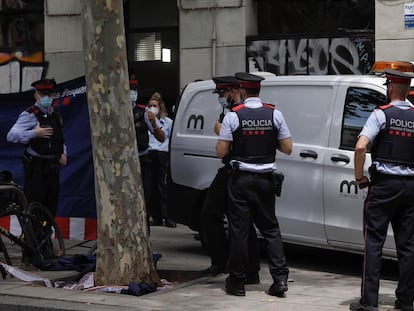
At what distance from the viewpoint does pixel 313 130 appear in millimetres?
9023

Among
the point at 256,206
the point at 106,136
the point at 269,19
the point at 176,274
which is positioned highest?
the point at 269,19

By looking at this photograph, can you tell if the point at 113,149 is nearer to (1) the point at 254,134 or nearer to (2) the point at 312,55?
(1) the point at 254,134

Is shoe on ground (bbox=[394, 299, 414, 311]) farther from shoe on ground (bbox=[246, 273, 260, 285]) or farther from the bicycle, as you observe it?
the bicycle

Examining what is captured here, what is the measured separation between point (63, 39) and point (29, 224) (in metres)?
7.88

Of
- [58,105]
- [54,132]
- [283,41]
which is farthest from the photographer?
[283,41]

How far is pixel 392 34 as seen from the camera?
45.6ft

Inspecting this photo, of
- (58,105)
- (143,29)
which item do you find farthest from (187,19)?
(58,105)

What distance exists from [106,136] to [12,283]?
1.63 m

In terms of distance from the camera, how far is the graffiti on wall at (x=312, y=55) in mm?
14289

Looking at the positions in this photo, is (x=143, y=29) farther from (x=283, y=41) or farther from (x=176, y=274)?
(x=176, y=274)

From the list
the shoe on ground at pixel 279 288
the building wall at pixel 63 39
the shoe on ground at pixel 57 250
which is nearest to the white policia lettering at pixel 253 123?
the shoe on ground at pixel 279 288

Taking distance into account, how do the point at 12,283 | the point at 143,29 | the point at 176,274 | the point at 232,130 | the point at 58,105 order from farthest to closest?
the point at 143,29
the point at 58,105
the point at 176,274
the point at 12,283
the point at 232,130

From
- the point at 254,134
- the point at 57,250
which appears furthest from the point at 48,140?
the point at 254,134

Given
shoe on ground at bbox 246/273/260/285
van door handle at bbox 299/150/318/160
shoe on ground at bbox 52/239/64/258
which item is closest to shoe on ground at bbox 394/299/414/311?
shoe on ground at bbox 246/273/260/285
